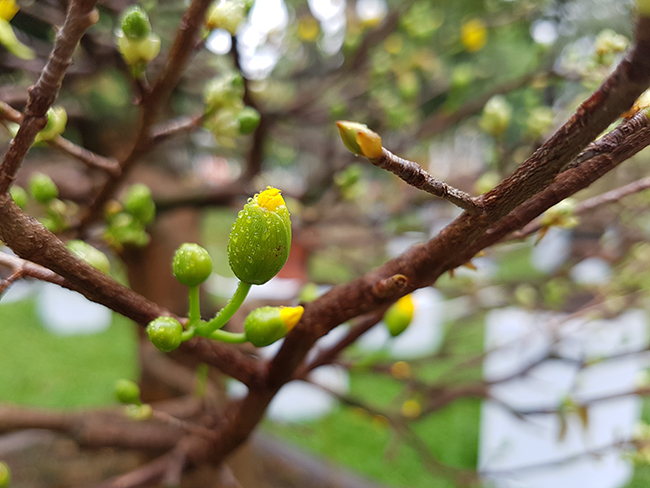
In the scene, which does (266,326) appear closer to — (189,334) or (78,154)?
(189,334)

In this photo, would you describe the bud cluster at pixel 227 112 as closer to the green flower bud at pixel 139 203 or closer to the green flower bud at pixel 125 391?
the green flower bud at pixel 139 203

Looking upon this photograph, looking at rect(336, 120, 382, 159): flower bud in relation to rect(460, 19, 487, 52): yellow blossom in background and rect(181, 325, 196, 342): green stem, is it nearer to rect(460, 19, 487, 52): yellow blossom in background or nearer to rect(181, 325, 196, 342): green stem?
rect(181, 325, 196, 342): green stem

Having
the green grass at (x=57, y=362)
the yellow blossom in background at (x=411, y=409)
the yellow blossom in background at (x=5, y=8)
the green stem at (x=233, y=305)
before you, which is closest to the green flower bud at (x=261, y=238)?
the green stem at (x=233, y=305)

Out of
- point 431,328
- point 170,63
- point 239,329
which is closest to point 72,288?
point 170,63

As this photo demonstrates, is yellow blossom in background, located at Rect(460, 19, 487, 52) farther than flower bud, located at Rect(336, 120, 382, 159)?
Yes

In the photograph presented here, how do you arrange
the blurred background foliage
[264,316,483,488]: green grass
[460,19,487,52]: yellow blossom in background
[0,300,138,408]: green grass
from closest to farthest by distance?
the blurred background foliage < [460,19,487,52]: yellow blossom in background < [264,316,483,488]: green grass < [0,300,138,408]: green grass

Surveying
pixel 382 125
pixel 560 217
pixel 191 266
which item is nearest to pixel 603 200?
pixel 560 217

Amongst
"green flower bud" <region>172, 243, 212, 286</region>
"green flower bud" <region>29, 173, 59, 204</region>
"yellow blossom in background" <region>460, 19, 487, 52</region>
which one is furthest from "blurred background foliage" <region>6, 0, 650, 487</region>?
"green flower bud" <region>172, 243, 212, 286</region>
